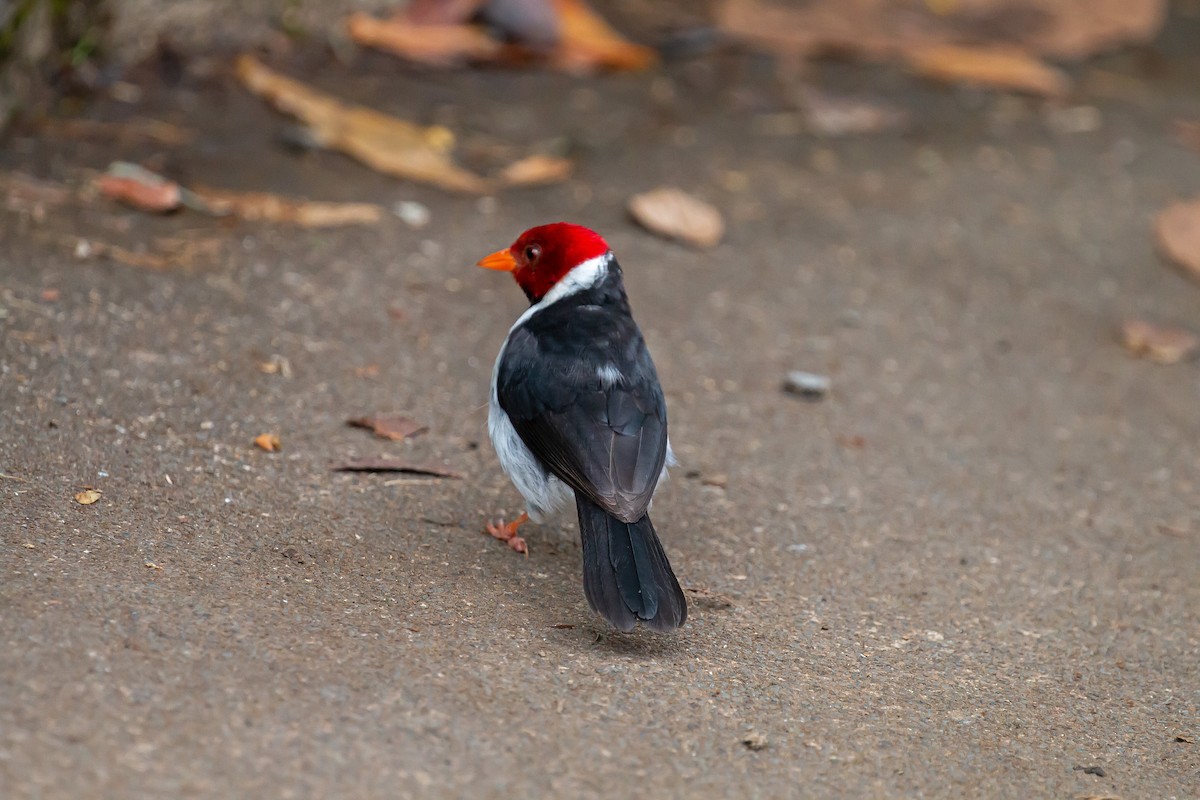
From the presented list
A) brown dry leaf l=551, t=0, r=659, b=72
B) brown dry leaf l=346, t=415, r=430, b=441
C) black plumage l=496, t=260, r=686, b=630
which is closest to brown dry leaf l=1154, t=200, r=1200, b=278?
brown dry leaf l=551, t=0, r=659, b=72

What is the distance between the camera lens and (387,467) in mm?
4176

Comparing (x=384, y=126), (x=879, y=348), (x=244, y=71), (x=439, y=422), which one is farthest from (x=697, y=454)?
(x=244, y=71)

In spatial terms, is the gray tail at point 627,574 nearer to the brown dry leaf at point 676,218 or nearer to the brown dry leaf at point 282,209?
the brown dry leaf at point 282,209

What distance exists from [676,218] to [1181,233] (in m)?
2.59

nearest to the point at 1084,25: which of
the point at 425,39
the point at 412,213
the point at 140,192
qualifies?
the point at 425,39

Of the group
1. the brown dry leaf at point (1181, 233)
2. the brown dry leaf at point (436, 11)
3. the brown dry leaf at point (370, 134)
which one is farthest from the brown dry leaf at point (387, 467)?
the brown dry leaf at point (1181, 233)

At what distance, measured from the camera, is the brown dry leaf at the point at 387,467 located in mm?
4121

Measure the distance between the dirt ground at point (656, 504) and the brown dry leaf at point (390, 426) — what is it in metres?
0.04

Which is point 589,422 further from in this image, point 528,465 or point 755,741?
point 755,741

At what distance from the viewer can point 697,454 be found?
4.68 meters

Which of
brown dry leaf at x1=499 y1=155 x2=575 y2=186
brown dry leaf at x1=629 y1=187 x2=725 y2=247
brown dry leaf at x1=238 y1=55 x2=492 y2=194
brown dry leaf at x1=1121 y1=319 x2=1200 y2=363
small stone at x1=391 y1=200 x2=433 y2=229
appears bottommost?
brown dry leaf at x1=1121 y1=319 x2=1200 y2=363

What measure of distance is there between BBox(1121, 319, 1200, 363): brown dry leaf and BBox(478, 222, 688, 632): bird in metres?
2.67

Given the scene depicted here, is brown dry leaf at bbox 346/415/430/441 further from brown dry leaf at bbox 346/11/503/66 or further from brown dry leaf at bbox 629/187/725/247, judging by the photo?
brown dry leaf at bbox 346/11/503/66

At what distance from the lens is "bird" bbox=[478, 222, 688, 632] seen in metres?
3.41
